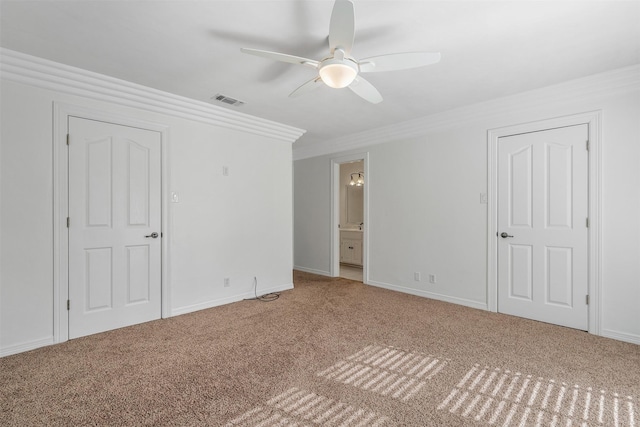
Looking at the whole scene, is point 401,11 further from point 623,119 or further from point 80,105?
point 80,105

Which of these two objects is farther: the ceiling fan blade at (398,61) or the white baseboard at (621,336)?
the white baseboard at (621,336)

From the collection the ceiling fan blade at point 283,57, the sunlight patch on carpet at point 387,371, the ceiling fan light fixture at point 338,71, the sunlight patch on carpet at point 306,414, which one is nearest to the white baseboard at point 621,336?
the sunlight patch on carpet at point 387,371

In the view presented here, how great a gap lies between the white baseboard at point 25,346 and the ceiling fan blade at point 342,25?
334cm

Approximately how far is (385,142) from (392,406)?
3593 millimetres

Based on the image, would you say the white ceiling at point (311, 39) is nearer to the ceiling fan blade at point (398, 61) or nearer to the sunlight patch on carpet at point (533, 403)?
the ceiling fan blade at point (398, 61)

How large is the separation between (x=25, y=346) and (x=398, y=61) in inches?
145

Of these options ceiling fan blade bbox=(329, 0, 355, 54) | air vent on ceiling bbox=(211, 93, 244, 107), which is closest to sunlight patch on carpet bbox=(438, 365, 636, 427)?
ceiling fan blade bbox=(329, 0, 355, 54)

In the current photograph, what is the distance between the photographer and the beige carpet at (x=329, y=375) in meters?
1.82

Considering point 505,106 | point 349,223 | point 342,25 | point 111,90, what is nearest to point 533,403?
point 342,25

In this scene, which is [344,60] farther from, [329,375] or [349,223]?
[349,223]

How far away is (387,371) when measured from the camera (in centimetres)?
231

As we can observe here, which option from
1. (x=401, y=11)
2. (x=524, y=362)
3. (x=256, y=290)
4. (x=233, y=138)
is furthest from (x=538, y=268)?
(x=233, y=138)

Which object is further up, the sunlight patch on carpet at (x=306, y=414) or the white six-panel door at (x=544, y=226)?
the white six-panel door at (x=544, y=226)

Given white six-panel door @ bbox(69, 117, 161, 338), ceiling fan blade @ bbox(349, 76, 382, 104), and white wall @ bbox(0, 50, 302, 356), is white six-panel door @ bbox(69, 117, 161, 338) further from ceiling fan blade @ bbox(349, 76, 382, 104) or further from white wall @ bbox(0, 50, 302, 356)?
ceiling fan blade @ bbox(349, 76, 382, 104)
